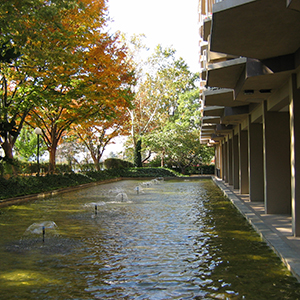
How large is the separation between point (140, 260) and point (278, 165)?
19.2 ft

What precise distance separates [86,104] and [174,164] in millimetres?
27502

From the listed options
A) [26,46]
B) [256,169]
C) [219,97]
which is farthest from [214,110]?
[26,46]

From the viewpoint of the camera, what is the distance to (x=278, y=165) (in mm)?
10688

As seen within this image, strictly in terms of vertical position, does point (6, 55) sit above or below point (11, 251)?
above

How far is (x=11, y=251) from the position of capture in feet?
23.8

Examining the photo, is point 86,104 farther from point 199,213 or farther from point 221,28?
point 221,28

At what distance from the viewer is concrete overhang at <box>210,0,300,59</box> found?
5.42 meters

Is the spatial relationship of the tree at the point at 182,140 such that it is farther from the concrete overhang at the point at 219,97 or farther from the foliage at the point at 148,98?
the concrete overhang at the point at 219,97

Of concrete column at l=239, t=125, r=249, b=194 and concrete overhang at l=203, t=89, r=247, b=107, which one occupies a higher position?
concrete overhang at l=203, t=89, r=247, b=107

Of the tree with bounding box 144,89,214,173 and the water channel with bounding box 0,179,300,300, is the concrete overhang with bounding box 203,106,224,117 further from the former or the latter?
the tree with bounding box 144,89,214,173

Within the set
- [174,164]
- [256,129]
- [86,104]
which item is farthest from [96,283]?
[174,164]

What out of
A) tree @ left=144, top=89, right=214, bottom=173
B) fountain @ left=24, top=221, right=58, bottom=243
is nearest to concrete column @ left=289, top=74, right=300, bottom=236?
fountain @ left=24, top=221, right=58, bottom=243

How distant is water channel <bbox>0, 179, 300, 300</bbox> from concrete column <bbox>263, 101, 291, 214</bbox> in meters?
1.08

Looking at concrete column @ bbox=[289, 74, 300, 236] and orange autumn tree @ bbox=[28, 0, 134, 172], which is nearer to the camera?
concrete column @ bbox=[289, 74, 300, 236]
